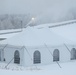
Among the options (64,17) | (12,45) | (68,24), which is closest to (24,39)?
(12,45)

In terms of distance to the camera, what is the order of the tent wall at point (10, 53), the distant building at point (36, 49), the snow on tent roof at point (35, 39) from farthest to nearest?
the snow on tent roof at point (35, 39), the tent wall at point (10, 53), the distant building at point (36, 49)

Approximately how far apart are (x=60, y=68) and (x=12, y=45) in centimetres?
351

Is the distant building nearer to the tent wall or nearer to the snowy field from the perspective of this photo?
the tent wall

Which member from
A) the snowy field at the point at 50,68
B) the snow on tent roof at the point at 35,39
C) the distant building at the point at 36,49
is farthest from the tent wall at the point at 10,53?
the snowy field at the point at 50,68

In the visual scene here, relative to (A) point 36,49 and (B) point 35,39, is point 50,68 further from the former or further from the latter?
(B) point 35,39

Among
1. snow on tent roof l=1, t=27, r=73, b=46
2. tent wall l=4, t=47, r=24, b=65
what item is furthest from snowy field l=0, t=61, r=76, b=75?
snow on tent roof l=1, t=27, r=73, b=46

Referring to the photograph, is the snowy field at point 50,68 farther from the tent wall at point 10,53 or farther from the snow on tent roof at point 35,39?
the snow on tent roof at point 35,39

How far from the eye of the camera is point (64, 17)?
136 feet

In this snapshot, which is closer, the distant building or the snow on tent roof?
the distant building

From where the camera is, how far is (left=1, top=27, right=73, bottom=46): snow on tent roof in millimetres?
16312

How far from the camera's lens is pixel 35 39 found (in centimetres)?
1653

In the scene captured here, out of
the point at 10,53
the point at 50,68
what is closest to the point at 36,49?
the point at 50,68

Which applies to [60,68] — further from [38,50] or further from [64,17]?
[64,17]

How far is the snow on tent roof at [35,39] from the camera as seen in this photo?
53.5 feet
